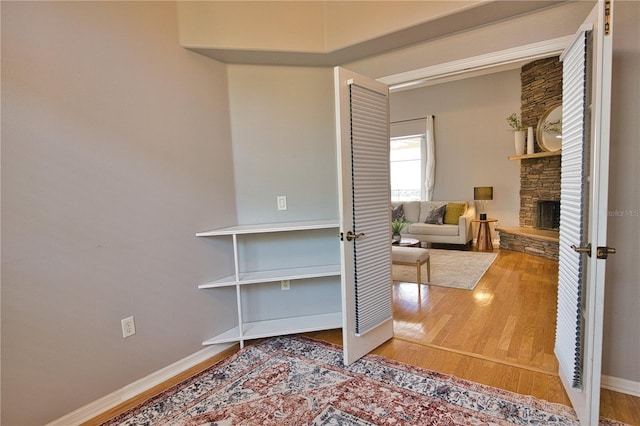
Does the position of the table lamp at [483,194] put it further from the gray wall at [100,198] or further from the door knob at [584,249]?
the gray wall at [100,198]

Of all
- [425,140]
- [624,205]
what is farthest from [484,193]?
→ [624,205]

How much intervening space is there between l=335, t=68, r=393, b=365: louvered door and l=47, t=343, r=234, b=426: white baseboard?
1.11 metres

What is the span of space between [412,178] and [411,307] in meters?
4.65

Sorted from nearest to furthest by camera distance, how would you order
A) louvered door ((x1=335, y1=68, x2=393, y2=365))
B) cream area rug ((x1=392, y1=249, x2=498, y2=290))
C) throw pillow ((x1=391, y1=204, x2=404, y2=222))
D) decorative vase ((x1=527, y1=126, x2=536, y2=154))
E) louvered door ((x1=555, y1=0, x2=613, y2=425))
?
louvered door ((x1=555, y1=0, x2=613, y2=425))
louvered door ((x1=335, y1=68, x2=393, y2=365))
cream area rug ((x1=392, y1=249, x2=498, y2=290))
decorative vase ((x1=527, y1=126, x2=536, y2=154))
throw pillow ((x1=391, y1=204, x2=404, y2=222))

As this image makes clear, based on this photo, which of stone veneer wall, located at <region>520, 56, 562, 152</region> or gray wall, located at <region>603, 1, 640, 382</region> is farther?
stone veneer wall, located at <region>520, 56, 562, 152</region>

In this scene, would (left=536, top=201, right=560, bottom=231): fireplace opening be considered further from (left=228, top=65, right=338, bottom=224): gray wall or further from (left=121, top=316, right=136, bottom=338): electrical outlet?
(left=121, top=316, right=136, bottom=338): electrical outlet

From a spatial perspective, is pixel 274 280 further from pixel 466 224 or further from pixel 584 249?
pixel 466 224

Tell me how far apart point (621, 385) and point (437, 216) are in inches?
180

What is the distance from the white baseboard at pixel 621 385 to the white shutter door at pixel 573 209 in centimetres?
Result: 30

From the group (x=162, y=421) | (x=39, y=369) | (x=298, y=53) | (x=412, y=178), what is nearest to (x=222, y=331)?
(x=162, y=421)

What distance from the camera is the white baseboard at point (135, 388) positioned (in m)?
1.79

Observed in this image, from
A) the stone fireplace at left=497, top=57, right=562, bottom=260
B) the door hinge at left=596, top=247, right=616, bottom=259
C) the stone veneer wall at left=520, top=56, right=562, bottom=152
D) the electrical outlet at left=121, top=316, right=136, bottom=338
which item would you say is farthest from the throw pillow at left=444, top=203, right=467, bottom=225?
the electrical outlet at left=121, top=316, right=136, bottom=338

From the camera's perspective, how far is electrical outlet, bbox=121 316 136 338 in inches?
79.0

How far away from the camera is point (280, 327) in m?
2.65
